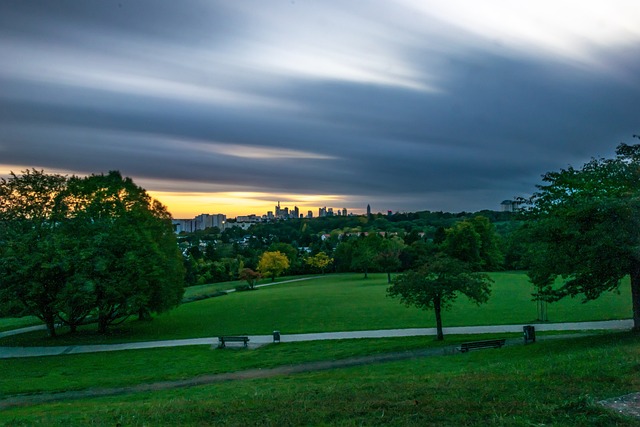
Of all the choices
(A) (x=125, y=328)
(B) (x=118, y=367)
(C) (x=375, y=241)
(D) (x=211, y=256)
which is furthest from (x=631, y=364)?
(D) (x=211, y=256)

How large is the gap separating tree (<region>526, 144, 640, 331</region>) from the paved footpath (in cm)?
629

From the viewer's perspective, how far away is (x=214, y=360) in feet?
79.0

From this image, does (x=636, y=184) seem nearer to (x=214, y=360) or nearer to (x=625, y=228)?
(x=625, y=228)

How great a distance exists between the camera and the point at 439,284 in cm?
2558

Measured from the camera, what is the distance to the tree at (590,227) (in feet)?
60.6

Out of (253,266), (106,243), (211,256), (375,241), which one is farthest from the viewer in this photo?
(211,256)

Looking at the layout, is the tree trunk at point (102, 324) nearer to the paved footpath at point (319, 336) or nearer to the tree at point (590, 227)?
the paved footpath at point (319, 336)

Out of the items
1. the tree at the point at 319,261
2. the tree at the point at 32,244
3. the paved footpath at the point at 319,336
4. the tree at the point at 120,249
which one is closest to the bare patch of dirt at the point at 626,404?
the paved footpath at the point at 319,336

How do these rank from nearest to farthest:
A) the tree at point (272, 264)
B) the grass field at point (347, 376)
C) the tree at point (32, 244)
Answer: the grass field at point (347, 376) → the tree at point (32, 244) → the tree at point (272, 264)

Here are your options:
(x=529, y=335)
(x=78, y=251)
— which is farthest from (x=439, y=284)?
(x=78, y=251)

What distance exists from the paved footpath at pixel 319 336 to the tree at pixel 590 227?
6287 millimetres

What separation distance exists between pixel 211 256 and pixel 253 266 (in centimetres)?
1428

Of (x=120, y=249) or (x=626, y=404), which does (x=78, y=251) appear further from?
(x=626, y=404)

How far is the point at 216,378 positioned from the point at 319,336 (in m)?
10.8
